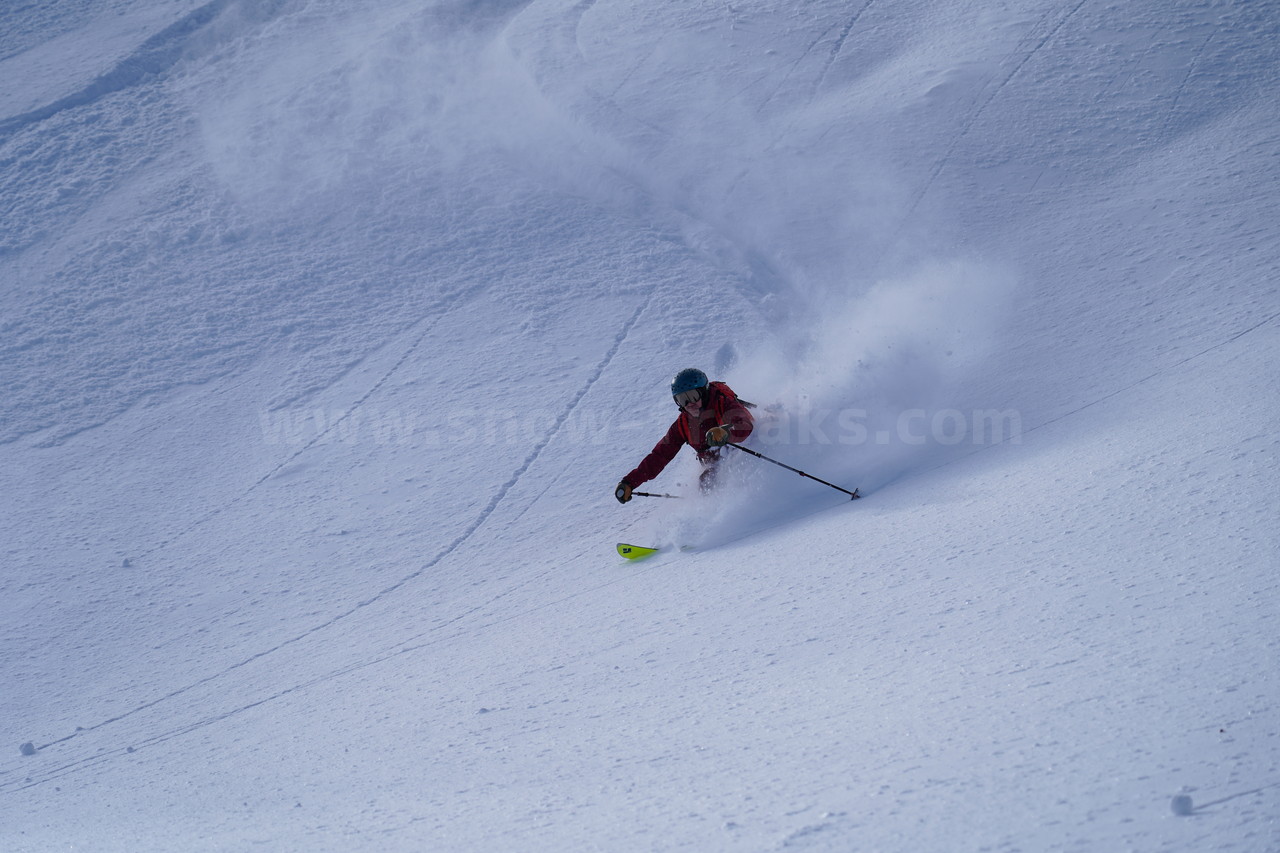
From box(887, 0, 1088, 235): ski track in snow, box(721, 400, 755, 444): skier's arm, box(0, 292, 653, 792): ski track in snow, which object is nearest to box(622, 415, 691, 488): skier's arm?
box(721, 400, 755, 444): skier's arm

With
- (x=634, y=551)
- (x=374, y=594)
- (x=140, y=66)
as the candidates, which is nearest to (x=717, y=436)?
(x=634, y=551)

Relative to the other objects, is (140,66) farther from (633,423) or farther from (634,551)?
(634,551)

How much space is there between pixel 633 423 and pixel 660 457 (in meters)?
1.40

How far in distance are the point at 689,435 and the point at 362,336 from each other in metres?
4.86

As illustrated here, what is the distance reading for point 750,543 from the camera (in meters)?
5.65

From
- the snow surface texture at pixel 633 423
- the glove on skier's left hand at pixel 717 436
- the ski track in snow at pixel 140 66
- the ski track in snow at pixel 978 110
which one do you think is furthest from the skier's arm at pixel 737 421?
the ski track in snow at pixel 140 66

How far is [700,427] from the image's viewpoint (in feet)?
20.9

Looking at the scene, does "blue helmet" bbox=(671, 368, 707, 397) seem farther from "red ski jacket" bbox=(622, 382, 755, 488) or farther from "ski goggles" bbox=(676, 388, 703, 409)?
"red ski jacket" bbox=(622, 382, 755, 488)

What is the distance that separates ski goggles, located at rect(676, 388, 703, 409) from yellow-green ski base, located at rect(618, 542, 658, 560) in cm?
103

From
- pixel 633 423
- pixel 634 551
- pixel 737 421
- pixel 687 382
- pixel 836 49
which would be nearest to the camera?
pixel 634 551

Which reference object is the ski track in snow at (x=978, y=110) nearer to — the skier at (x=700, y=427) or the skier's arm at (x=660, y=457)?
the skier at (x=700, y=427)

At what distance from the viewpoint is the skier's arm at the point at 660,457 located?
21.1ft

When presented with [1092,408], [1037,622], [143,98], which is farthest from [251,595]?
[143,98]

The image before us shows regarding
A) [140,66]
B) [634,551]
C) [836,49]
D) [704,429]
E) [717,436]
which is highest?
[140,66]
